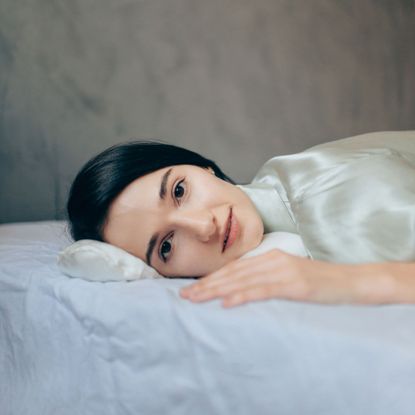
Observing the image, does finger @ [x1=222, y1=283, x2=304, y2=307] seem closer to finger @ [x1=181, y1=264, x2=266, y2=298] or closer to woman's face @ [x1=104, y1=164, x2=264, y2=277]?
finger @ [x1=181, y1=264, x2=266, y2=298]

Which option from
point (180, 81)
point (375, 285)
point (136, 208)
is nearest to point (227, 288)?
point (375, 285)

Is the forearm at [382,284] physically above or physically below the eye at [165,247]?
above

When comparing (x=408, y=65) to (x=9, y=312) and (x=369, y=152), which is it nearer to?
(x=369, y=152)

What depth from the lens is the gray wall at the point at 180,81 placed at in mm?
1312

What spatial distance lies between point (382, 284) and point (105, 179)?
0.53 m

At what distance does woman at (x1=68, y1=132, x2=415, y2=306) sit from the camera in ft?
2.60

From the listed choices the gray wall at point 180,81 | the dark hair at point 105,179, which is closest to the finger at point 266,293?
the dark hair at point 105,179

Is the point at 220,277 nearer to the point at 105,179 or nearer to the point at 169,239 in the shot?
the point at 169,239

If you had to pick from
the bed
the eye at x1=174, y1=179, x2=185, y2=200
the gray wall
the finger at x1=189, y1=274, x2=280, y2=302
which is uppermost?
the gray wall

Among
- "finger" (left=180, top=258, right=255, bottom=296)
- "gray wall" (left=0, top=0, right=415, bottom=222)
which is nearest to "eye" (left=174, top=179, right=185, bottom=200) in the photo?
"finger" (left=180, top=258, right=255, bottom=296)

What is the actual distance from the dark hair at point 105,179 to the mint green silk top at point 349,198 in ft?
0.66

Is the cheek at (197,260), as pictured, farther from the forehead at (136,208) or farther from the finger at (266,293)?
the finger at (266,293)

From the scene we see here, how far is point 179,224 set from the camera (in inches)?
32.6

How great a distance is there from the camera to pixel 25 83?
4.26 ft
